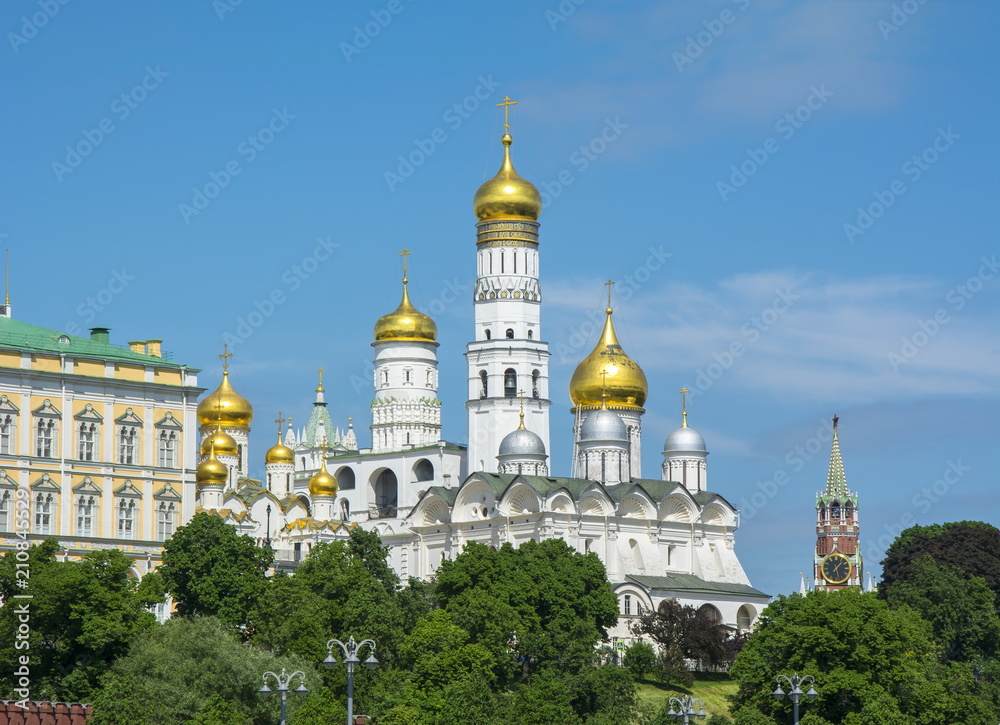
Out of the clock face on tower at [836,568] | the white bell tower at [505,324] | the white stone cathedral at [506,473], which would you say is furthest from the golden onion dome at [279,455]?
the clock face on tower at [836,568]

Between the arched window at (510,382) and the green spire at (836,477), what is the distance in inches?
2777

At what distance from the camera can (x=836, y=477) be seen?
178m

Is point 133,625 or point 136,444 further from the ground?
point 136,444

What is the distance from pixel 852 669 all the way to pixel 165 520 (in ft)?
94.4

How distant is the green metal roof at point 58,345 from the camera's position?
83000 millimetres

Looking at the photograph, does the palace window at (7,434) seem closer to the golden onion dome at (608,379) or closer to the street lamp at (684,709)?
the street lamp at (684,709)

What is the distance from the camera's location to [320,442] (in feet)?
447

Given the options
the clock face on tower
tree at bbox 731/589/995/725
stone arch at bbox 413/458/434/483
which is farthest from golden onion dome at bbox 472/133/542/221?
the clock face on tower

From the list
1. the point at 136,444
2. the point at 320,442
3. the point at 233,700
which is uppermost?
the point at 320,442

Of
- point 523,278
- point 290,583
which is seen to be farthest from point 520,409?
point 290,583

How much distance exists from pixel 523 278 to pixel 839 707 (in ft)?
151

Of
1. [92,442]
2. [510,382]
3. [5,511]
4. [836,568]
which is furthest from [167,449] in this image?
[836,568]

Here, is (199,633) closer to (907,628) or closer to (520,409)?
(907,628)

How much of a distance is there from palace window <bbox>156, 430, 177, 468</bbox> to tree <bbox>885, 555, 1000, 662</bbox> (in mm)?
29456
